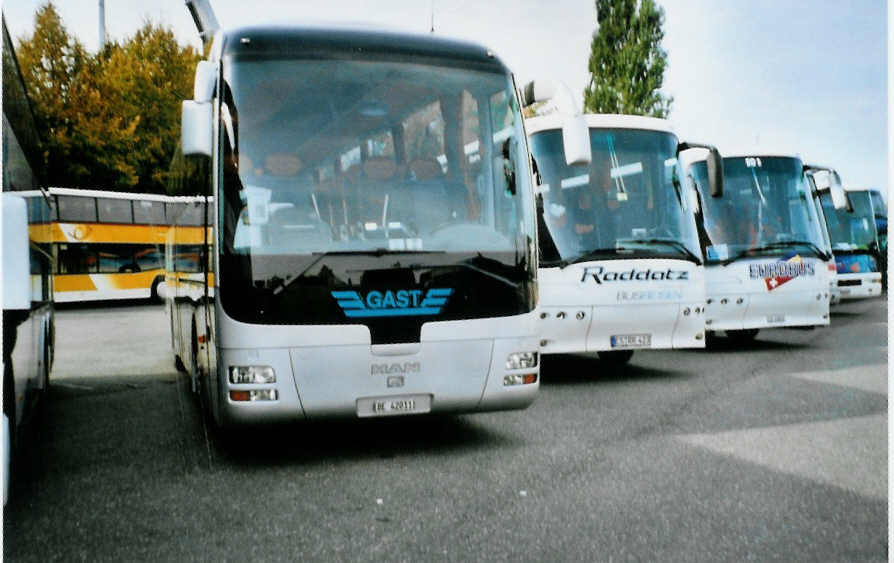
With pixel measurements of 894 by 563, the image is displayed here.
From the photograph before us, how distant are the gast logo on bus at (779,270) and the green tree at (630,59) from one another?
19.9m

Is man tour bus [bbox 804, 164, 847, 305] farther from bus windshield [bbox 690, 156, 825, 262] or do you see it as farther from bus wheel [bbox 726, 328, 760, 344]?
bus wheel [bbox 726, 328, 760, 344]

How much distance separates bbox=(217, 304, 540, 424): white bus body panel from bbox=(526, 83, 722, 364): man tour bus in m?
3.51

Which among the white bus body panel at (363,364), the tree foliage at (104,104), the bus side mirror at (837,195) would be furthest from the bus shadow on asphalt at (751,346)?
the tree foliage at (104,104)

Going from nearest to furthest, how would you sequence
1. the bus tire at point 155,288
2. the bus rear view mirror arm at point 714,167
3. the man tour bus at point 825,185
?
the bus rear view mirror arm at point 714,167 → the man tour bus at point 825,185 → the bus tire at point 155,288

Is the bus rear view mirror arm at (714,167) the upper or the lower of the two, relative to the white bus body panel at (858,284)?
upper

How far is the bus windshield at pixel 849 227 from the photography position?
74.4 feet

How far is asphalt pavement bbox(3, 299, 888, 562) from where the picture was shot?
4527mm

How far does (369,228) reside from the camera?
6.31 metres

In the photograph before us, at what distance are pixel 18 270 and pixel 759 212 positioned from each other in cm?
1163

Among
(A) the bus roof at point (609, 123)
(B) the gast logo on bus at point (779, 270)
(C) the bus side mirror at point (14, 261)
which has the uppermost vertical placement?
(A) the bus roof at point (609, 123)

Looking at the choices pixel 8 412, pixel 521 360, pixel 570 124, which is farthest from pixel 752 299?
pixel 8 412

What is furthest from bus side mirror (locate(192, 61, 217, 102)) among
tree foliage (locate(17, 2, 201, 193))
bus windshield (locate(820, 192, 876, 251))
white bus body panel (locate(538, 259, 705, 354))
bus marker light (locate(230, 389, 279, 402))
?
tree foliage (locate(17, 2, 201, 193))

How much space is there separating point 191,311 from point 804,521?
5.83m

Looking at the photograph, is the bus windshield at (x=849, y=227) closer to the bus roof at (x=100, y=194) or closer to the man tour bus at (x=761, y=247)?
the man tour bus at (x=761, y=247)
